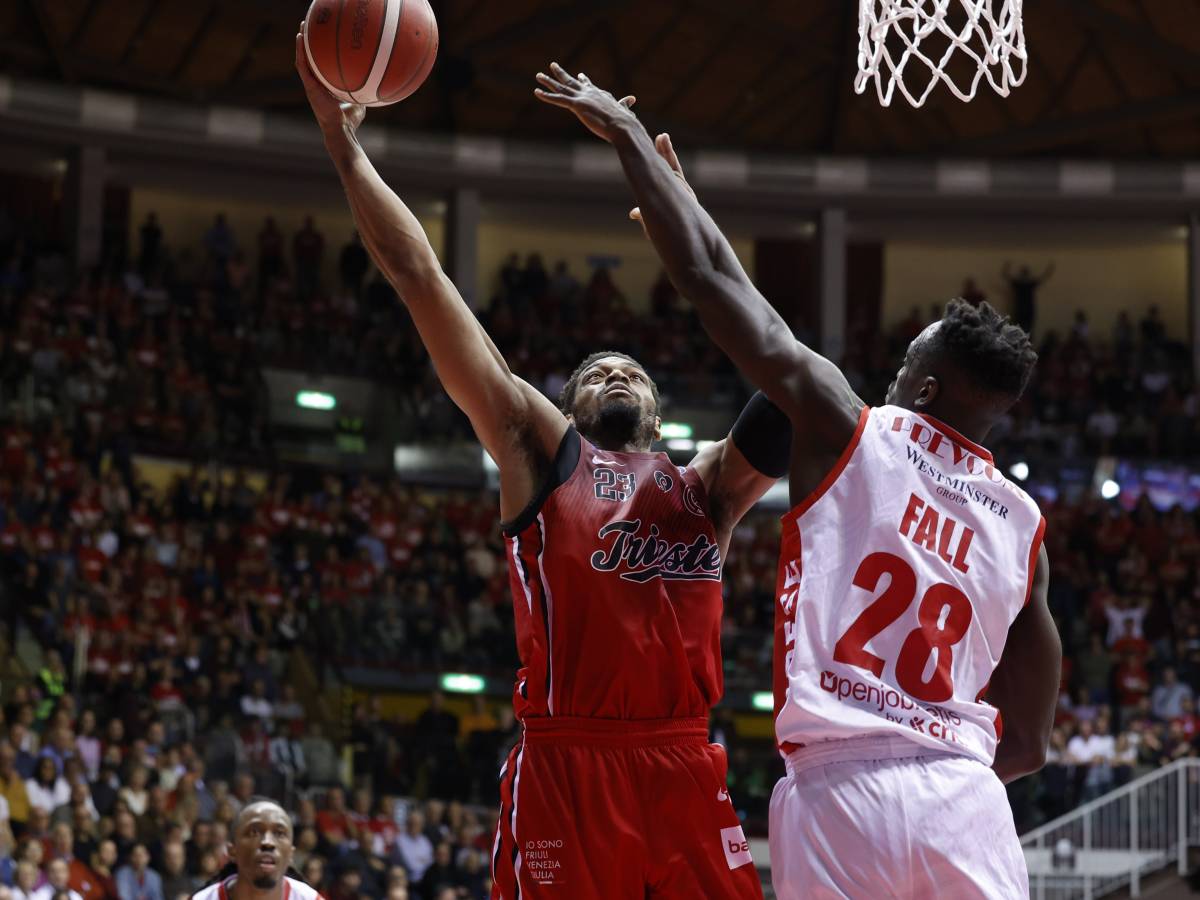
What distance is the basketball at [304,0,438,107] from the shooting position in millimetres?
4871

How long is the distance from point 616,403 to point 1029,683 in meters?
1.51

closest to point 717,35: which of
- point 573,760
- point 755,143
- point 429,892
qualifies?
point 755,143

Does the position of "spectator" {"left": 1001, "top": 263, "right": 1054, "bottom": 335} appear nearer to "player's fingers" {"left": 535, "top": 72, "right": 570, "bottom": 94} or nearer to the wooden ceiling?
the wooden ceiling

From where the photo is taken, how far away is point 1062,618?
2019 centimetres

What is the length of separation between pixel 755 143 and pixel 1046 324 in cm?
595

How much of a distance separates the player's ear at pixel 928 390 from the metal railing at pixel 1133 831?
12.9 m

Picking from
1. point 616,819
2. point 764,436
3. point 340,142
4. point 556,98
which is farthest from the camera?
point 340,142

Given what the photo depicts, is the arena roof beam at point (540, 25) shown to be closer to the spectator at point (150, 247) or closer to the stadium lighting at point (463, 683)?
the spectator at point (150, 247)

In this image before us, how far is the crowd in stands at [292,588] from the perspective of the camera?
1398 centimetres

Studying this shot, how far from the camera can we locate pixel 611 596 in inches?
181

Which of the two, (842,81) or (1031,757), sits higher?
(842,81)

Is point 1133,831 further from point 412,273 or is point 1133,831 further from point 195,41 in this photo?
point 195,41

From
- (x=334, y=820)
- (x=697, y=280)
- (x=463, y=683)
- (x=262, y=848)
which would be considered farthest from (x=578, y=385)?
(x=463, y=683)

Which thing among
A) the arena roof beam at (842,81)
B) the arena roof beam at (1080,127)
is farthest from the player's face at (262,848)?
the arena roof beam at (1080,127)
